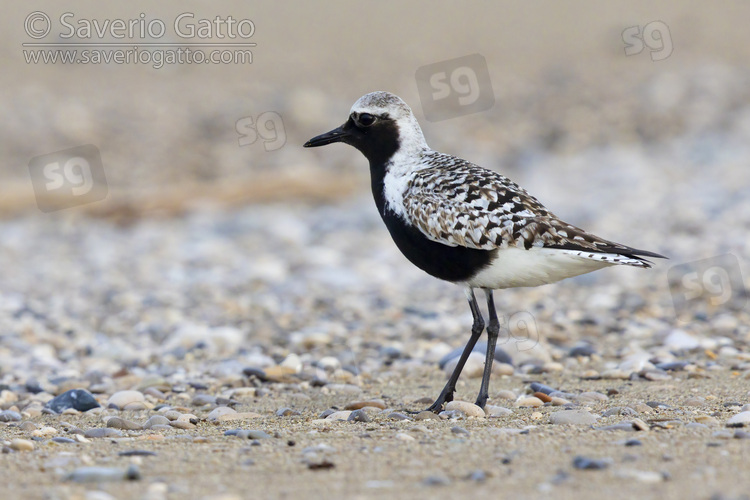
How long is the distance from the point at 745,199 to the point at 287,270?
7.01 metres

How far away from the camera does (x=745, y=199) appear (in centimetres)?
1415

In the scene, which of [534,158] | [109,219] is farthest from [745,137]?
[109,219]

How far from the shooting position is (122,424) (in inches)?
220

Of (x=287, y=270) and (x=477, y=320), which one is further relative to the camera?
(x=287, y=270)

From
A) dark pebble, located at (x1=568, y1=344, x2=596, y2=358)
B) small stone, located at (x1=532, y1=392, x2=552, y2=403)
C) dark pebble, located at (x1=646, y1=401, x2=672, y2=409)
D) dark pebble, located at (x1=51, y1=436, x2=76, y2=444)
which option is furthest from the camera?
dark pebble, located at (x1=568, y1=344, x2=596, y2=358)

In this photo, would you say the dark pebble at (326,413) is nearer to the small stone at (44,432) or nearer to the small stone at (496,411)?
the small stone at (496,411)

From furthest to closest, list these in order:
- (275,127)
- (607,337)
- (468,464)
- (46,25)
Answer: (46,25)
(275,127)
(607,337)
(468,464)

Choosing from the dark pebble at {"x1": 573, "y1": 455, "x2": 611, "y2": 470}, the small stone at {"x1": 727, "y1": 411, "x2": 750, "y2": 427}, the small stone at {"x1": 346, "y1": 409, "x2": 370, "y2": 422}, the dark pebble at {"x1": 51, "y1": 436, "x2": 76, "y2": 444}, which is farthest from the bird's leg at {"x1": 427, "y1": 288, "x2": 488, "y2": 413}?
the dark pebble at {"x1": 51, "y1": 436, "x2": 76, "y2": 444}

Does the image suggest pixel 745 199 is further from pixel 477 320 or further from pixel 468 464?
pixel 468 464

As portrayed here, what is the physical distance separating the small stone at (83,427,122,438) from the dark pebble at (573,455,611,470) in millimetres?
2558

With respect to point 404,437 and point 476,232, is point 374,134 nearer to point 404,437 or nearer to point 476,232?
point 476,232

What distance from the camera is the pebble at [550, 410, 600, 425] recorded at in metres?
5.21

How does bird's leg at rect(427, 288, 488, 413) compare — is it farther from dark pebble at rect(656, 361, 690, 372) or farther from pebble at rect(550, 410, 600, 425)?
dark pebble at rect(656, 361, 690, 372)

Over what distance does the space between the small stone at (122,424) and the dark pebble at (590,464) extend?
267 cm
